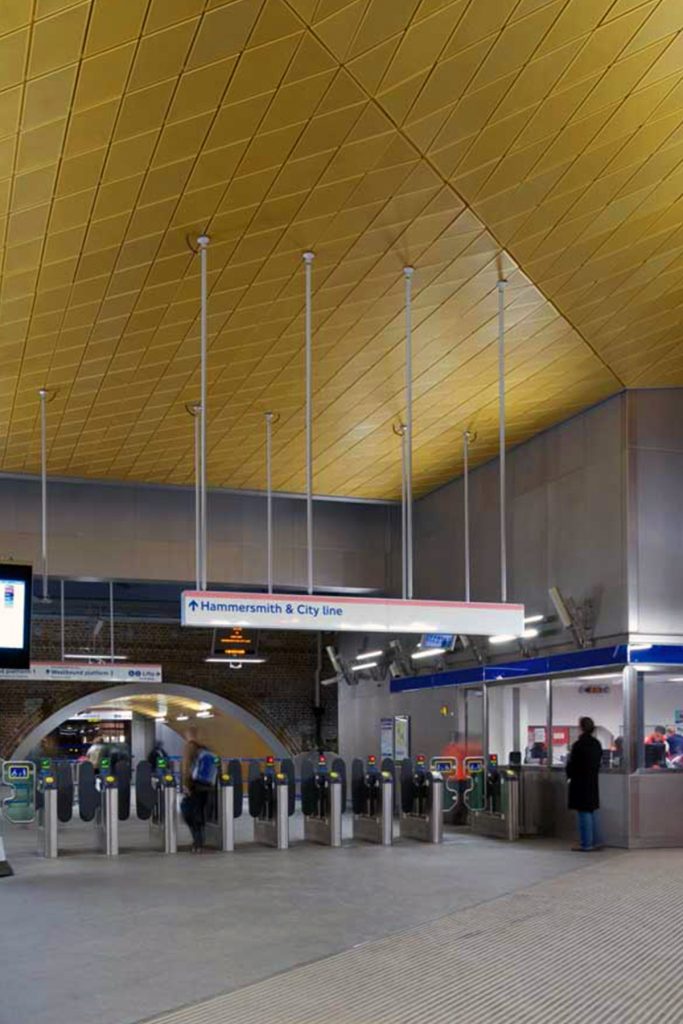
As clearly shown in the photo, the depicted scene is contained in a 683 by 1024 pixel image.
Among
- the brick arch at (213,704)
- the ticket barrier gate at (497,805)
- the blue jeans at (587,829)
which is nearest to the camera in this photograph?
the blue jeans at (587,829)

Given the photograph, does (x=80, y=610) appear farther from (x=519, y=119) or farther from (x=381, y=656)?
(x=519, y=119)

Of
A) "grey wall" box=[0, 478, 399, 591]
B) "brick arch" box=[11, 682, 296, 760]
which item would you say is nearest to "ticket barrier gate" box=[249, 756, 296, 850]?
"grey wall" box=[0, 478, 399, 591]

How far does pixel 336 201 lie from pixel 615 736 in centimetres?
738

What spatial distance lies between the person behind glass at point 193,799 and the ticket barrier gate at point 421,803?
2.52 metres

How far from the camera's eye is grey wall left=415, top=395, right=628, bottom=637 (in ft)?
43.3

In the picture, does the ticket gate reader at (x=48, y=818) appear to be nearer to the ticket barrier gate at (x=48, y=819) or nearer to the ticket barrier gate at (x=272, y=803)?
the ticket barrier gate at (x=48, y=819)

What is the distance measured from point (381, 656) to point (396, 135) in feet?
44.6

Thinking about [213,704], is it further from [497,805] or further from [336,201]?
[336,201]

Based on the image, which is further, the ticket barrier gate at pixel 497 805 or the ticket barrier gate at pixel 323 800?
the ticket barrier gate at pixel 497 805

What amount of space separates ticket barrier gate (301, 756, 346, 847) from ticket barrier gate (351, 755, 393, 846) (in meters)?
Answer: 0.28

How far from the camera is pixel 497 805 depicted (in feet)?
46.6

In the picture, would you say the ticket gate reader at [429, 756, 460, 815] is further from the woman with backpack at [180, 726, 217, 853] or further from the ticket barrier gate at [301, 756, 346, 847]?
the woman with backpack at [180, 726, 217, 853]

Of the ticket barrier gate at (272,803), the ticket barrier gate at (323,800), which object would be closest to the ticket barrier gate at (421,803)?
the ticket barrier gate at (323,800)

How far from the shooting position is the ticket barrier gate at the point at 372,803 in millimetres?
13633
